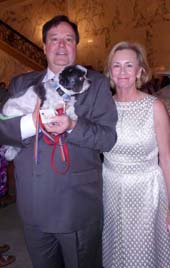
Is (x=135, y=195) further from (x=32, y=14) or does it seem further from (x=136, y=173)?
(x=32, y=14)

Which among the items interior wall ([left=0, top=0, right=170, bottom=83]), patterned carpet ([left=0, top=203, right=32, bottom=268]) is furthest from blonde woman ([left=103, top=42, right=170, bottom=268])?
interior wall ([left=0, top=0, right=170, bottom=83])

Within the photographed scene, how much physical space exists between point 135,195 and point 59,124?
0.85m

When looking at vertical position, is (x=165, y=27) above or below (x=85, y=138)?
above

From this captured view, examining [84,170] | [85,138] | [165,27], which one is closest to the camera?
[85,138]

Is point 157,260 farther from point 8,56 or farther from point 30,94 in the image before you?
point 8,56

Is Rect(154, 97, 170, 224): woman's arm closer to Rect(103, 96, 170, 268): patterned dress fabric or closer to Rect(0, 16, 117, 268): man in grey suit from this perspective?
Rect(103, 96, 170, 268): patterned dress fabric

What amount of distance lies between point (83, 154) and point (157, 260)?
3.23ft

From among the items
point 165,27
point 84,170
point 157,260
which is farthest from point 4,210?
point 165,27

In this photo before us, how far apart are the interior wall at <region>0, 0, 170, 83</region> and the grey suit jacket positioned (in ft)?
27.3

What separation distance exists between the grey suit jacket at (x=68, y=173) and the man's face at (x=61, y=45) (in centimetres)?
16

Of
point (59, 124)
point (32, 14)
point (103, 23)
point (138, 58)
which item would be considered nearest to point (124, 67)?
point (138, 58)

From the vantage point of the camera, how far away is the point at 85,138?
1716 millimetres

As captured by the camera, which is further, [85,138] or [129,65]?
[129,65]

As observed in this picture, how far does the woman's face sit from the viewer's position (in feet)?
Answer: 6.91
